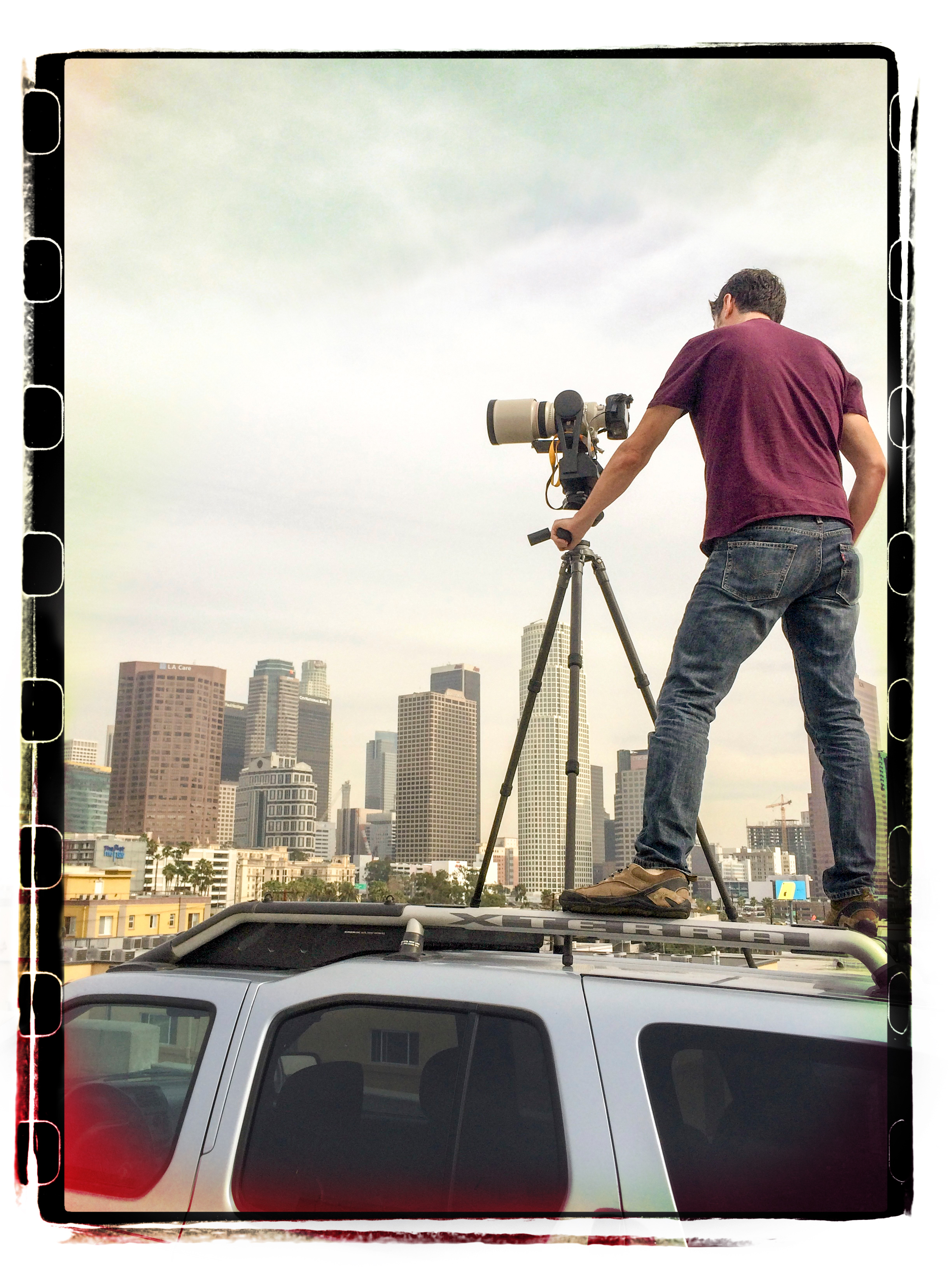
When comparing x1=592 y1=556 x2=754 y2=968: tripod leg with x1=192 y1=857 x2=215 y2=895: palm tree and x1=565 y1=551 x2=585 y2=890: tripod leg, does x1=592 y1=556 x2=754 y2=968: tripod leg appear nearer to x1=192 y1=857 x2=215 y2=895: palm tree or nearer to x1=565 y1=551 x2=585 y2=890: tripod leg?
x1=565 y1=551 x2=585 y2=890: tripod leg

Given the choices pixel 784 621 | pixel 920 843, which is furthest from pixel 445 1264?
pixel 784 621

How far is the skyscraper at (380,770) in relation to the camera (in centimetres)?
256

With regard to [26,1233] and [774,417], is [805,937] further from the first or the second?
[26,1233]

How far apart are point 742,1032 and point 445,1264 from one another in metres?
0.45

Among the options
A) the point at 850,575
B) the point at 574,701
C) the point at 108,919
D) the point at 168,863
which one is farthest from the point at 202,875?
the point at 850,575

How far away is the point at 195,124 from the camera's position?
1.37 metres

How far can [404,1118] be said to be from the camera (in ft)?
3.91

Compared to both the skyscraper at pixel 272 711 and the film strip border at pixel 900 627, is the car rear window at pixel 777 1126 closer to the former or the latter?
the film strip border at pixel 900 627

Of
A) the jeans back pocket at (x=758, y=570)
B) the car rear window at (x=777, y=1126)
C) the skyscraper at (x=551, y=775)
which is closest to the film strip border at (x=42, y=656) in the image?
the car rear window at (x=777, y=1126)

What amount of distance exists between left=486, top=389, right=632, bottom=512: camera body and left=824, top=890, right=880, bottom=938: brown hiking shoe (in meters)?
0.95

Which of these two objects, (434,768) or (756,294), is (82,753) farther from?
(434,768)

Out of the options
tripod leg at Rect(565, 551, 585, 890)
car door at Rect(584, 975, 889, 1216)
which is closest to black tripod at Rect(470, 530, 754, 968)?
tripod leg at Rect(565, 551, 585, 890)

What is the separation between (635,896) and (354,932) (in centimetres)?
51

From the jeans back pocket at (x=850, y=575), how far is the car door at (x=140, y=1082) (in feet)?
3.97
